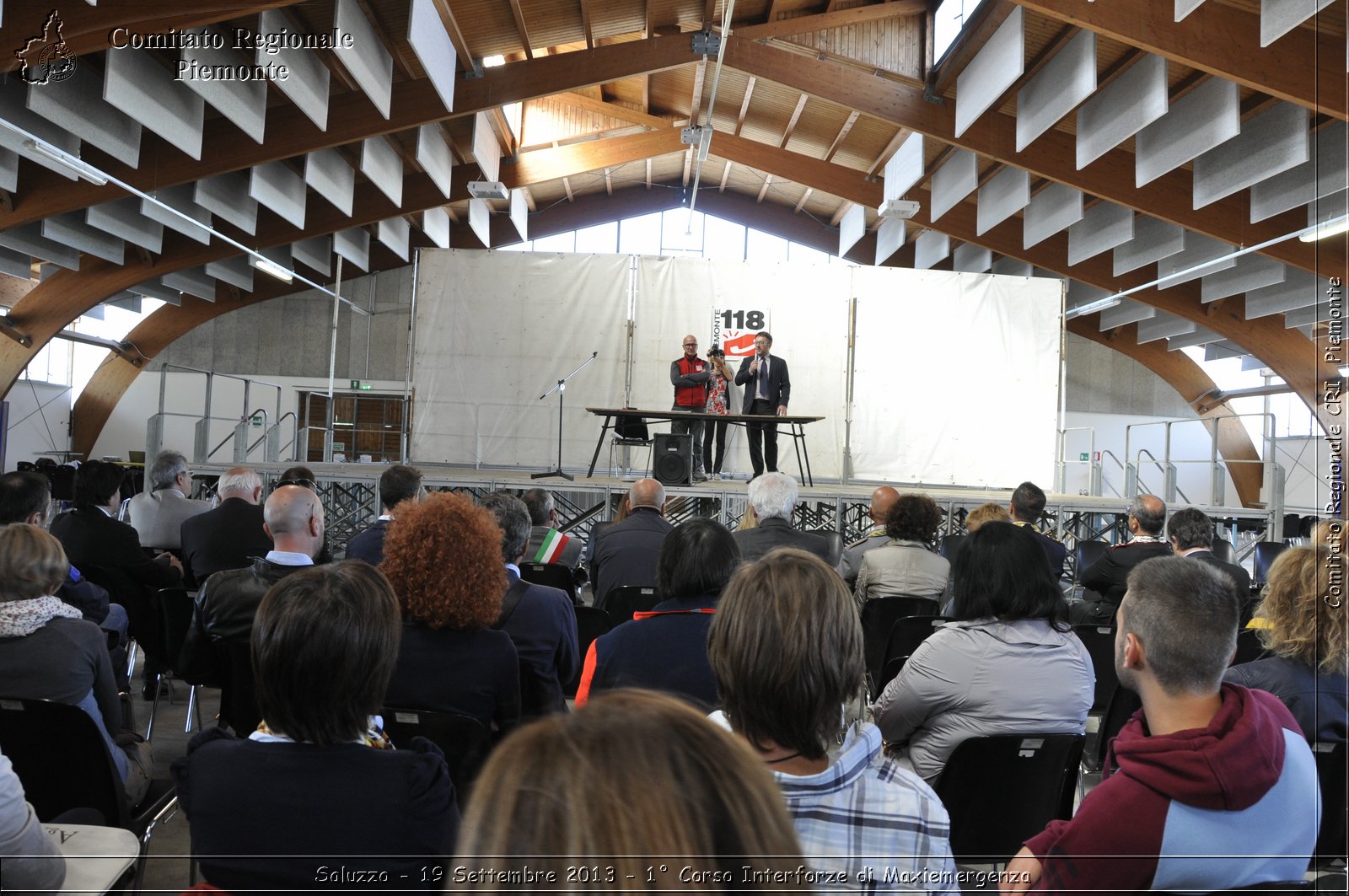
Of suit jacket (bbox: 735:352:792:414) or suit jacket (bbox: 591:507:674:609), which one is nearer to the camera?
suit jacket (bbox: 591:507:674:609)

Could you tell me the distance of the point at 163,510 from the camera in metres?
4.42

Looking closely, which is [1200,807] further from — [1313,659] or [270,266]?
[270,266]

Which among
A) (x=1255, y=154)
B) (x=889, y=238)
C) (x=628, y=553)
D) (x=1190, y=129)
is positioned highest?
(x=889, y=238)

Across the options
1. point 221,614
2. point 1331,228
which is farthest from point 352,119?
point 1331,228

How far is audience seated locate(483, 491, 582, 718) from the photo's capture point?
2285 millimetres

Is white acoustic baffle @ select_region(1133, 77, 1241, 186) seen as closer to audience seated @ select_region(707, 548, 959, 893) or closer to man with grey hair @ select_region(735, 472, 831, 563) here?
man with grey hair @ select_region(735, 472, 831, 563)

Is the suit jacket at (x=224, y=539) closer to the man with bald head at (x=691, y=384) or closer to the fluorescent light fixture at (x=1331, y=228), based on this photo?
the man with bald head at (x=691, y=384)

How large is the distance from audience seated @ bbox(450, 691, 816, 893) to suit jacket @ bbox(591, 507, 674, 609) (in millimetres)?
3131

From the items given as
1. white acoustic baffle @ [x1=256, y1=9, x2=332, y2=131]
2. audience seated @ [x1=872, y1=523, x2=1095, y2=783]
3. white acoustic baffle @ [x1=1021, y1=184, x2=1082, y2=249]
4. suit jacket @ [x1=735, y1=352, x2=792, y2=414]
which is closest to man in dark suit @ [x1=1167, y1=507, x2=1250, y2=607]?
audience seated @ [x1=872, y1=523, x2=1095, y2=783]

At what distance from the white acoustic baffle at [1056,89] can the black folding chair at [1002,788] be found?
280 inches

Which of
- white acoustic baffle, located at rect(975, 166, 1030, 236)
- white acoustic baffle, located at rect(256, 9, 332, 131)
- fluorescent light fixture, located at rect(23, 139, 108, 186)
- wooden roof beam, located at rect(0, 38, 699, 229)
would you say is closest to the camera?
white acoustic baffle, located at rect(256, 9, 332, 131)

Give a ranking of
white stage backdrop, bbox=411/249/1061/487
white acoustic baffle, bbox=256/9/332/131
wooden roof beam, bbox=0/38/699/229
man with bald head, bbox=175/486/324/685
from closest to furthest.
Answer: man with bald head, bbox=175/486/324/685, white acoustic baffle, bbox=256/9/332/131, wooden roof beam, bbox=0/38/699/229, white stage backdrop, bbox=411/249/1061/487

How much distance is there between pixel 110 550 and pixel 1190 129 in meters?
9.01

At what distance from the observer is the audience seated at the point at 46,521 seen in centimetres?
270
